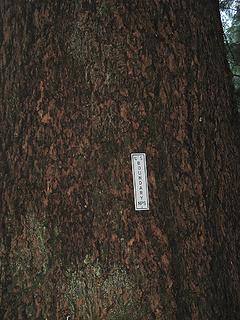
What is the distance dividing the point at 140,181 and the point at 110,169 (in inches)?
4.3

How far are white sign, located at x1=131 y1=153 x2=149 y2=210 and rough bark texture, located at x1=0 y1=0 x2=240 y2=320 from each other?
0.07ft

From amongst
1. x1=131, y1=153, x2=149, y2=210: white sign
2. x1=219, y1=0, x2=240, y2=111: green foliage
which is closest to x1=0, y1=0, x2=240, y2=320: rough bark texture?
x1=131, y1=153, x2=149, y2=210: white sign

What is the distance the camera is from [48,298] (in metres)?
1.52

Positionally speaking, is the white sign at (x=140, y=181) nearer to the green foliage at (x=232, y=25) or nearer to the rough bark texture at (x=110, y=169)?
the rough bark texture at (x=110, y=169)

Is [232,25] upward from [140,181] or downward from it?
upward

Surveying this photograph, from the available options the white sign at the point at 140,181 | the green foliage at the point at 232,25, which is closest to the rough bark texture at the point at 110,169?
the white sign at the point at 140,181

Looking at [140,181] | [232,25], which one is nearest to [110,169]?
[140,181]

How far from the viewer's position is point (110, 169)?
5.10 feet

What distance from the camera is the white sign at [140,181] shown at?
1548 mm

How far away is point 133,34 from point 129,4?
0.12 m

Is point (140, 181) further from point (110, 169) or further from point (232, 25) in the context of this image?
point (232, 25)

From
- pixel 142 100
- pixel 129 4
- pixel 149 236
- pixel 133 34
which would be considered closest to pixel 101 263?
pixel 149 236

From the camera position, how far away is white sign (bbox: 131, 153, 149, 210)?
1548 millimetres

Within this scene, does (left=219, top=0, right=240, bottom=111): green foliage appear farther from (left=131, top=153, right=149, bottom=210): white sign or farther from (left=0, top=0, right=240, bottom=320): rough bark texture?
(left=131, top=153, right=149, bottom=210): white sign
